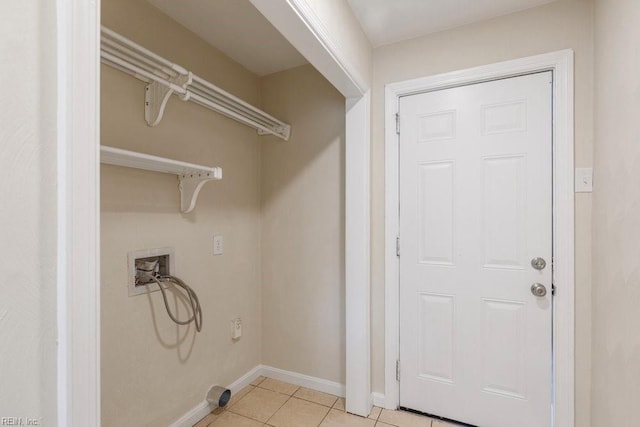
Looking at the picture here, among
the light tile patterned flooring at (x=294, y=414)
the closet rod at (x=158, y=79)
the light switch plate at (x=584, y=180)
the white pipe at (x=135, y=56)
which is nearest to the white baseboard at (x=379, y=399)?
the light tile patterned flooring at (x=294, y=414)

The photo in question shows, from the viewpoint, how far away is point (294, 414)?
1.92 m

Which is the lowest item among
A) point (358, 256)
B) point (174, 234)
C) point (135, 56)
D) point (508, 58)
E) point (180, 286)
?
point (180, 286)

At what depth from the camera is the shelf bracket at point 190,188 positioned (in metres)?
1.69

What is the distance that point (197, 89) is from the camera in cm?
170

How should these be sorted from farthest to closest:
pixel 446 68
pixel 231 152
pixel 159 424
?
pixel 231 152 → pixel 446 68 → pixel 159 424

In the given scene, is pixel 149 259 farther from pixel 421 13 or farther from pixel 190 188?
pixel 421 13

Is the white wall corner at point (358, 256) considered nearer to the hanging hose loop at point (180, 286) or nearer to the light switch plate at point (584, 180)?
the hanging hose loop at point (180, 286)

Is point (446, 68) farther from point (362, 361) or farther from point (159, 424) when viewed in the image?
point (159, 424)

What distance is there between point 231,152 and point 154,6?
0.90 metres

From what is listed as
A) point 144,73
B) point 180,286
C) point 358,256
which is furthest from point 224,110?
point 358,256

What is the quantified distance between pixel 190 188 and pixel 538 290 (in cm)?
200

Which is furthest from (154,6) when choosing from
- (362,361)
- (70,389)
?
(362,361)

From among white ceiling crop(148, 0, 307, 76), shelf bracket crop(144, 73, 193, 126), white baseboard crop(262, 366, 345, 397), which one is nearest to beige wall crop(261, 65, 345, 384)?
white baseboard crop(262, 366, 345, 397)

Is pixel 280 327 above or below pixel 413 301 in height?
below
